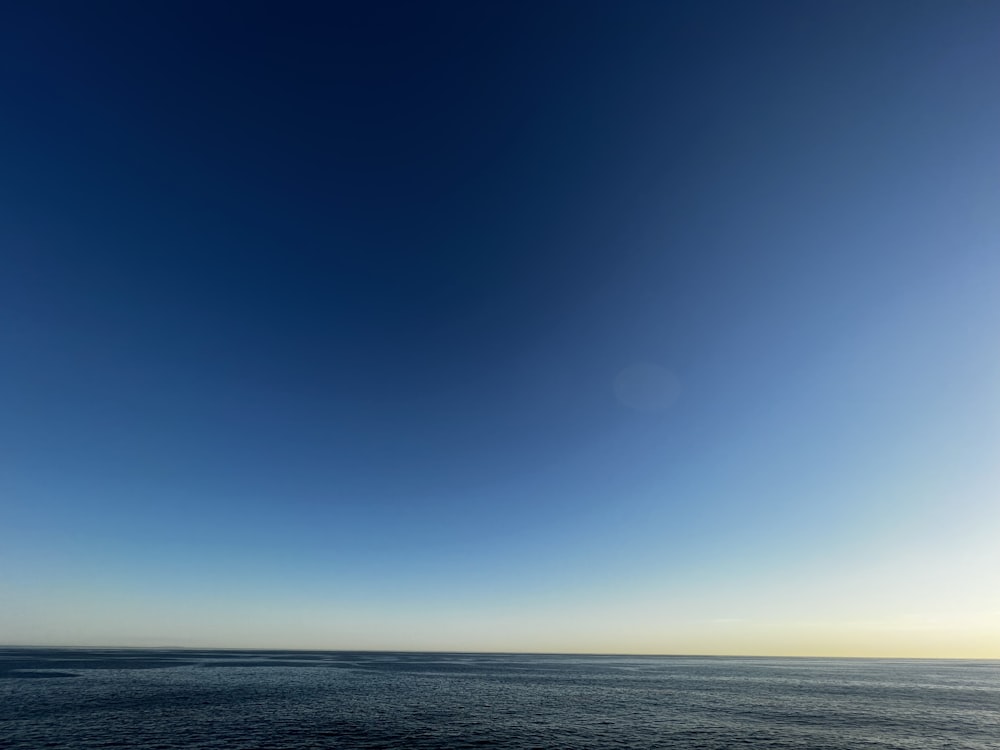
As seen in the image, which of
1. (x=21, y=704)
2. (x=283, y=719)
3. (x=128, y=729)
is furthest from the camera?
(x=21, y=704)

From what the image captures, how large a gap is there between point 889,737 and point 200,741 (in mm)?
72828

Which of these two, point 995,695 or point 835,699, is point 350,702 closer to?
point 835,699

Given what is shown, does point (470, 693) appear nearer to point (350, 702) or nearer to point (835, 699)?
point (350, 702)

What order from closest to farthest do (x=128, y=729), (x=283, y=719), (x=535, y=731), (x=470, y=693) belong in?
(x=128, y=729) < (x=535, y=731) < (x=283, y=719) < (x=470, y=693)

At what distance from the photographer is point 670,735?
55.6m

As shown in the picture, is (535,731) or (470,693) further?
(470,693)

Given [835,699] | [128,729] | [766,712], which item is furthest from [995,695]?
[128,729]

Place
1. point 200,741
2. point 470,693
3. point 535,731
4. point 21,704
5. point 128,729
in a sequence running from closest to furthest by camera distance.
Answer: point 200,741, point 128,729, point 535,731, point 21,704, point 470,693

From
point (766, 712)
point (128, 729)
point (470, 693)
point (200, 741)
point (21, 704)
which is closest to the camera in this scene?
point (200, 741)

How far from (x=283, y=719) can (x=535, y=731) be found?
98.9 feet

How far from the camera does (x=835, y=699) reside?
3701 inches

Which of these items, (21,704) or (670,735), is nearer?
(670,735)

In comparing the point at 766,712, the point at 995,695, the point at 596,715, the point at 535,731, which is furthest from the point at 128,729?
the point at 995,695

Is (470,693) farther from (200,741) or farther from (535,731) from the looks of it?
(200,741)
